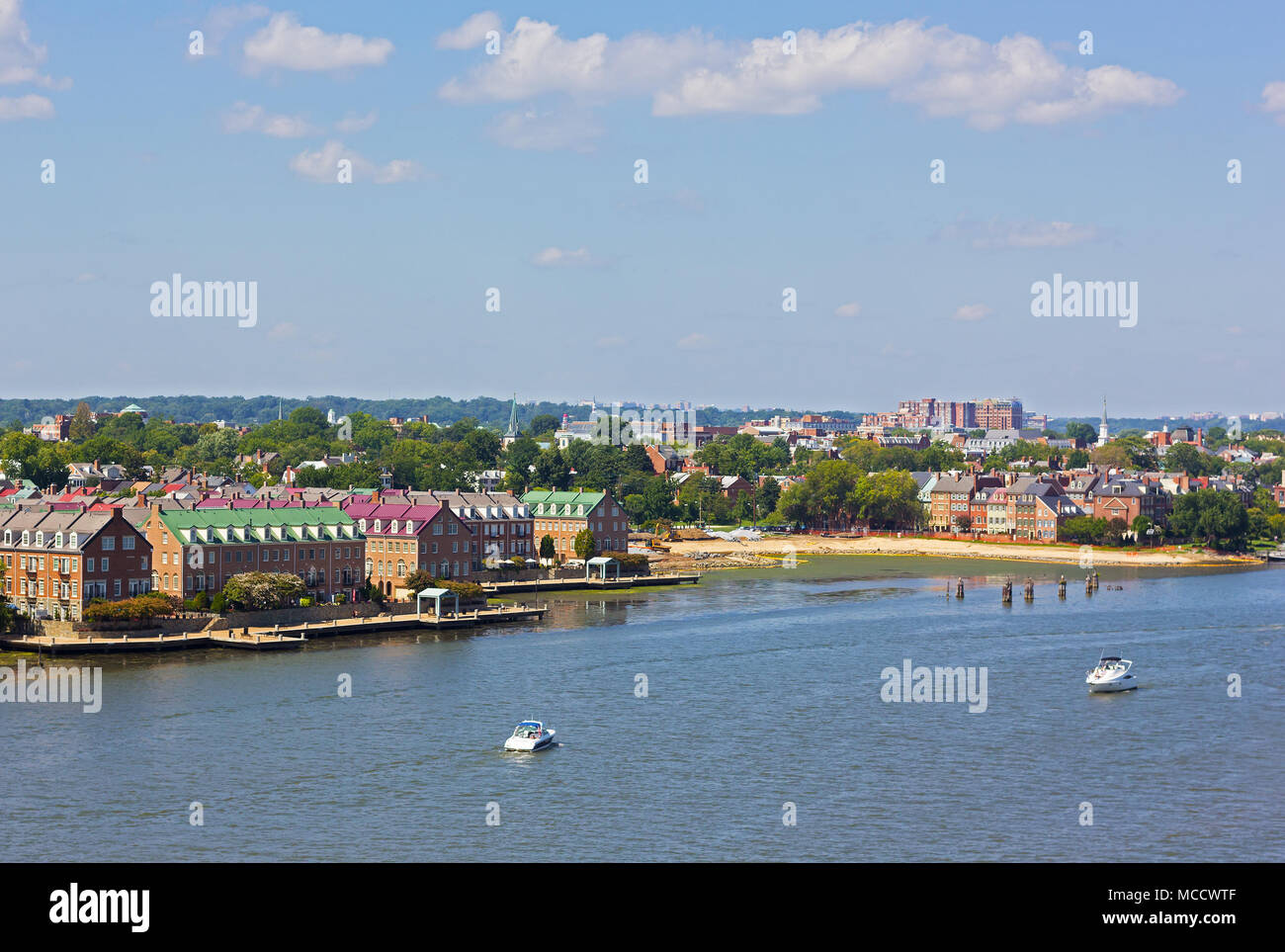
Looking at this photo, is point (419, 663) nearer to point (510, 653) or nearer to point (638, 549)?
point (510, 653)

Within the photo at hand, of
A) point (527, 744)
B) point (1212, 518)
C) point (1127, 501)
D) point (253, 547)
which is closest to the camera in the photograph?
point (527, 744)

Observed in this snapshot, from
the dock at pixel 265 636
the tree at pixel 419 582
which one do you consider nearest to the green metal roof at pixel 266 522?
the tree at pixel 419 582

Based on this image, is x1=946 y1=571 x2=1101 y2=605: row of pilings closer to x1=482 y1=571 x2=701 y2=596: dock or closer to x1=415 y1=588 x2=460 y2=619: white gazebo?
x1=482 y1=571 x2=701 y2=596: dock

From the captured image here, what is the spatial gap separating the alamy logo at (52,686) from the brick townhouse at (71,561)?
8.87m

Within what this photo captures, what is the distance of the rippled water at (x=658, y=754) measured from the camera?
3181 centimetres

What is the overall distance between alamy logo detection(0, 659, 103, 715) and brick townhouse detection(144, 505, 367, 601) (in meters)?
12.6

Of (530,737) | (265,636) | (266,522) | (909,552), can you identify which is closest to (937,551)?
(909,552)

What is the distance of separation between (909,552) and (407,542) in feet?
203

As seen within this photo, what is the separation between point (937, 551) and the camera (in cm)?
12838

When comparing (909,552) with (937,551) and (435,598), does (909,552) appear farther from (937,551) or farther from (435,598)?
(435,598)
